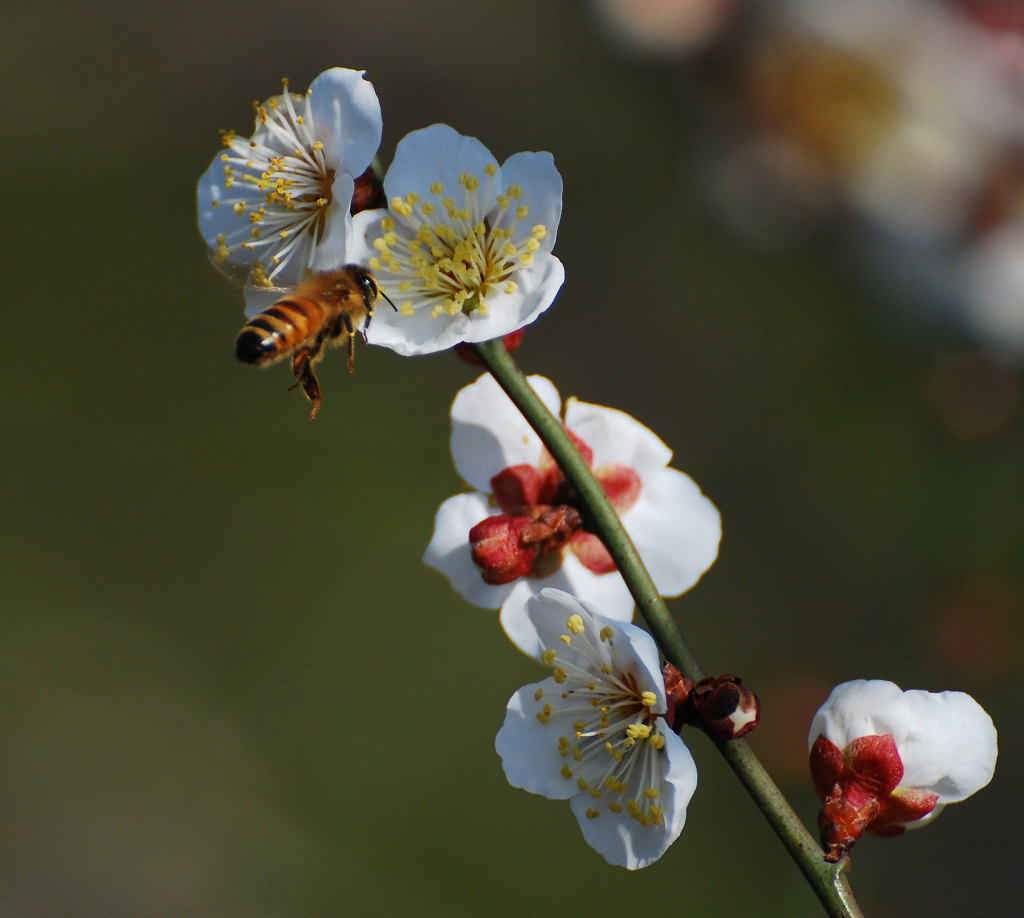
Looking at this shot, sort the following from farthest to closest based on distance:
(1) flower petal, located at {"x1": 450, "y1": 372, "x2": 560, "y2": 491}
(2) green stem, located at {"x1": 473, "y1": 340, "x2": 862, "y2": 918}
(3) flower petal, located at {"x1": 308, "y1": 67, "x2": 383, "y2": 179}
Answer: (1) flower petal, located at {"x1": 450, "y1": 372, "x2": 560, "y2": 491} < (3) flower petal, located at {"x1": 308, "y1": 67, "x2": 383, "y2": 179} < (2) green stem, located at {"x1": 473, "y1": 340, "x2": 862, "y2": 918}

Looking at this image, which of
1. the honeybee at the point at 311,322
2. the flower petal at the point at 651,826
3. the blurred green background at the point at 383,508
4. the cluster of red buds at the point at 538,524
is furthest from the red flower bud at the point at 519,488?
the blurred green background at the point at 383,508

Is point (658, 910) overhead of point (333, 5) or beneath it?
beneath

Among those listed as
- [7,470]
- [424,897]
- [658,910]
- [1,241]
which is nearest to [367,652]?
[424,897]

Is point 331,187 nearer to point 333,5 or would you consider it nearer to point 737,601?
point 737,601

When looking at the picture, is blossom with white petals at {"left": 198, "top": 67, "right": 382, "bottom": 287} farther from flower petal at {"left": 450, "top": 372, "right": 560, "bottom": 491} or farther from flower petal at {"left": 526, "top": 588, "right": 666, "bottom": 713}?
flower petal at {"left": 526, "top": 588, "right": 666, "bottom": 713}

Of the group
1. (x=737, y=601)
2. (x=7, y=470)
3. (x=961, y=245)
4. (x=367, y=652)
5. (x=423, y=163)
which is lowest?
(x=737, y=601)

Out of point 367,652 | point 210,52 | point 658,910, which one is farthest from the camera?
point 210,52

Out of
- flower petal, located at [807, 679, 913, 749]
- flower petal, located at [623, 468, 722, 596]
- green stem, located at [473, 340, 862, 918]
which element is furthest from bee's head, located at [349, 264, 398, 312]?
flower petal, located at [807, 679, 913, 749]

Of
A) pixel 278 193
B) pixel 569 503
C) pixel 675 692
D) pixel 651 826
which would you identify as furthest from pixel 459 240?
pixel 651 826
